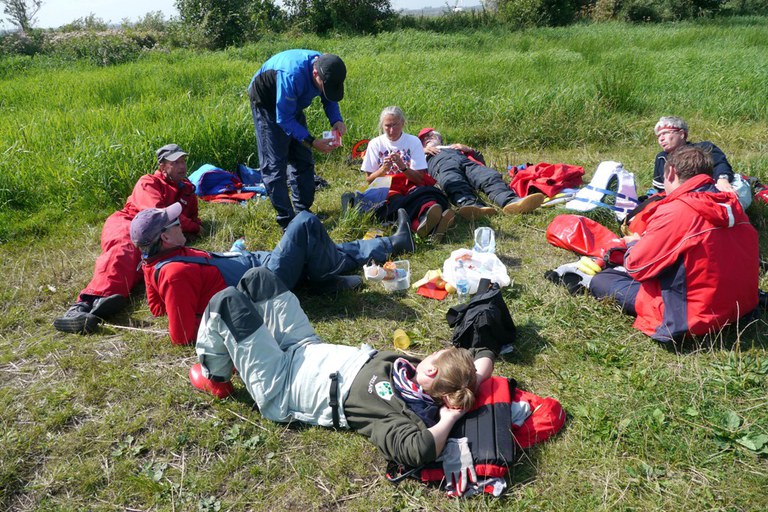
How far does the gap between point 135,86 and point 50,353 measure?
7.59m

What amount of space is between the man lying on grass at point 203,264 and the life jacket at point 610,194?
249cm

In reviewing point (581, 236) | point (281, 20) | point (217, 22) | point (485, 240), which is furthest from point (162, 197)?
point (281, 20)

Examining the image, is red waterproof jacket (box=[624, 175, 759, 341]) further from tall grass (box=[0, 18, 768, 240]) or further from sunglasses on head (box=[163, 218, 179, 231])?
tall grass (box=[0, 18, 768, 240])

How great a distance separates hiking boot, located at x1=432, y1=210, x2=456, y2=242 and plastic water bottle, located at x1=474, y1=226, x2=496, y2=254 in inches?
11.8

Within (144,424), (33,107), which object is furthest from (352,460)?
(33,107)

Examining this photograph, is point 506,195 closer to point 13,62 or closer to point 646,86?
Answer: point 646,86

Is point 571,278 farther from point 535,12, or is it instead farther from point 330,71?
point 535,12

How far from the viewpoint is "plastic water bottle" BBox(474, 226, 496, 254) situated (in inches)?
192

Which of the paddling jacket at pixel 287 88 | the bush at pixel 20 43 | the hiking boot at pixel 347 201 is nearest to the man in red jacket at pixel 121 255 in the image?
the paddling jacket at pixel 287 88

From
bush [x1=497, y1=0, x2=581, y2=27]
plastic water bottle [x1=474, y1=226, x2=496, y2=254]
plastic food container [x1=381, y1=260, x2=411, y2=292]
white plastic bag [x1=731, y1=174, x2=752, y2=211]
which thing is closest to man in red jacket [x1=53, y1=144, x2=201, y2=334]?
plastic food container [x1=381, y1=260, x2=411, y2=292]

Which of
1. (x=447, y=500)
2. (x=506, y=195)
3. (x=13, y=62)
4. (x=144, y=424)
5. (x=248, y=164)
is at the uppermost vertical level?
(x=13, y=62)

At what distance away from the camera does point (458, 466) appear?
8.82 feet

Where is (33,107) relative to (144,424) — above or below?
above

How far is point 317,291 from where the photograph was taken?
4.46 meters
